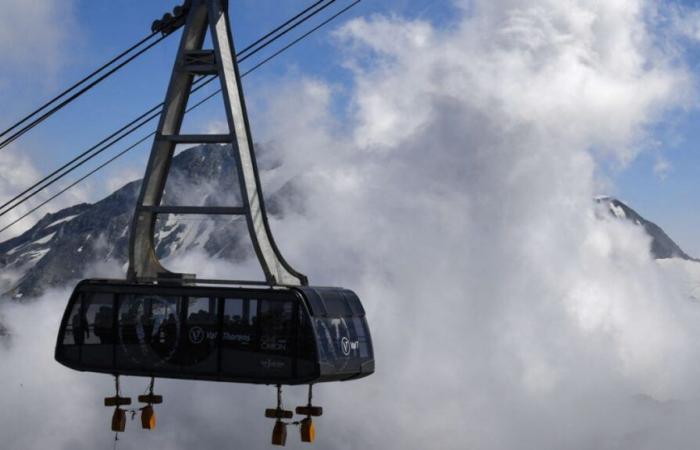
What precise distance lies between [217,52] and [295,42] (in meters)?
10.6

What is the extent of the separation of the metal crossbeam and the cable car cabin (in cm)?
198

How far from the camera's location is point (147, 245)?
52438 mm

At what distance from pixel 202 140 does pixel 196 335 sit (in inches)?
311

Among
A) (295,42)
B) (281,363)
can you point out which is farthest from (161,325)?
(295,42)

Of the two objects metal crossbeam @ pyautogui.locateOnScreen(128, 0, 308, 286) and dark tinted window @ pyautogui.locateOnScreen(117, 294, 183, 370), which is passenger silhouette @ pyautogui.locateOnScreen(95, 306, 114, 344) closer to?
dark tinted window @ pyautogui.locateOnScreen(117, 294, 183, 370)

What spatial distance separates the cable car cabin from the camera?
4703 centimetres

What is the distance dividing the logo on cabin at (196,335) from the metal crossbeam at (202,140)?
10.9 ft

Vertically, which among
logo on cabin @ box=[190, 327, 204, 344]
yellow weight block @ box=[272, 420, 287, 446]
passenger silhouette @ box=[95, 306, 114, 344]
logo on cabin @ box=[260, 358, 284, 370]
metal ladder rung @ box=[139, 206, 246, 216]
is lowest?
yellow weight block @ box=[272, 420, 287, 446]

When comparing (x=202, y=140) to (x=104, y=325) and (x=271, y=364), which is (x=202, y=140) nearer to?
(x=104, y=325)

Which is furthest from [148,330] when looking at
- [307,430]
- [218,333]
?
[307,430]

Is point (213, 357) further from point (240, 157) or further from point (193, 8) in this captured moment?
point (193, 8)

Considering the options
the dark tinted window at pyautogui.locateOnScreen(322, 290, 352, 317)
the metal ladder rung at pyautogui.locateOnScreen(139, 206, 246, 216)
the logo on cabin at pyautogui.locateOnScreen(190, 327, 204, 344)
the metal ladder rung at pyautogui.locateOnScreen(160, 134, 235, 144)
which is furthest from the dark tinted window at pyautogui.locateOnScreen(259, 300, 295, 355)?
the metal ladder rung at pyautogui.locateOnScreen(160, 134, 235, 144)

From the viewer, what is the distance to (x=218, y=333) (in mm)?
48250

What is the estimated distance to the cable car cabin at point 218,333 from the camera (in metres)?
47.0
